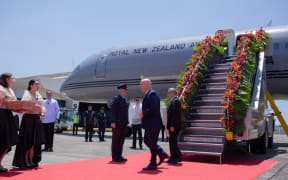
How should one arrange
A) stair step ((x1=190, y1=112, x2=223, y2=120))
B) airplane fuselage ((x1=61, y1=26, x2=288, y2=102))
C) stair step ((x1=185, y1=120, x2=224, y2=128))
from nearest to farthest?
stair step ((x1=185, y1=120, x2=224, y2=128)) < stair step ((x1=190, y1=112, x2=223, y2=120)) < airplane fuselage ((x1=61, y1=26, x2=288, y2=102))

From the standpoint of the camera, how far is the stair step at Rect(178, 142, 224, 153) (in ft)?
21.0

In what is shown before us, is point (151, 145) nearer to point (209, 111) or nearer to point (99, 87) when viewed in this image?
point (209, 111)

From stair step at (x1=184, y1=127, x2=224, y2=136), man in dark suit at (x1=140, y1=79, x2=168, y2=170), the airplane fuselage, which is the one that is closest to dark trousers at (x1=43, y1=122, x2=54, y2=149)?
stair step at (x1=184, y1=127, x2=224, y2=136)

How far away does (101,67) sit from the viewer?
15852mm

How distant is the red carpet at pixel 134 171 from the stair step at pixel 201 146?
0.32m

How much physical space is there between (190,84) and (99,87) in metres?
8.92

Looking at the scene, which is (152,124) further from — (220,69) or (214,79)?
(220,69)

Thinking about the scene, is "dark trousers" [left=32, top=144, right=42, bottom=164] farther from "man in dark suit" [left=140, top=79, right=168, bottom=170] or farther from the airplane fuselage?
the airplane fuselage

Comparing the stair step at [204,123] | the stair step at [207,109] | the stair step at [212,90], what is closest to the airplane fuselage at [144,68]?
the stair step at [212,90]

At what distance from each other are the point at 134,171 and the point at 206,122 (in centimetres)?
266

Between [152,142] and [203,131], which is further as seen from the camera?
[203,131]

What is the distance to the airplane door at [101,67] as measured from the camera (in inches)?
619

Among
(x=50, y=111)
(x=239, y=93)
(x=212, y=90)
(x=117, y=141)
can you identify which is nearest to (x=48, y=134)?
(x=50, y=111)

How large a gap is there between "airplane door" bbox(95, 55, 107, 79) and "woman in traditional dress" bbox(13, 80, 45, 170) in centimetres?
1027
